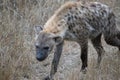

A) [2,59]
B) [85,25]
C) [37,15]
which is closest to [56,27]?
[85,25]

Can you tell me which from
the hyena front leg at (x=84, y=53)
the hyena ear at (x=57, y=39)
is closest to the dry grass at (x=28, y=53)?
the hyena front leg at (x=84, y=53)

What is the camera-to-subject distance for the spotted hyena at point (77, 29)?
18.4 ft

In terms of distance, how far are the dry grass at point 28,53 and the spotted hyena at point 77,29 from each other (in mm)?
→ 259

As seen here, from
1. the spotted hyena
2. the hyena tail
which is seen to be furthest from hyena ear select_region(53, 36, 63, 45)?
the hyena tail

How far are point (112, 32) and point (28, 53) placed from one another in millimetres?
1360

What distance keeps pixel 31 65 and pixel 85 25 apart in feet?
3.66

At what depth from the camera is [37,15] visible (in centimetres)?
777

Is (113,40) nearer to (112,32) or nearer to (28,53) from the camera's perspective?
(112,32)

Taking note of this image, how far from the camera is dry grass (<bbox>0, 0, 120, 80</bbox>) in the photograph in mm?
6008

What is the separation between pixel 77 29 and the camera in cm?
603

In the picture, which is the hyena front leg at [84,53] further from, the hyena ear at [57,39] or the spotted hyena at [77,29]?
the hyena ear at [57,39]

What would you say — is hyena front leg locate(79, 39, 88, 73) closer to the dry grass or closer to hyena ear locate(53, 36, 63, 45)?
the dry grass

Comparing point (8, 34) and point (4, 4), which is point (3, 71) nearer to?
point (8, 34)

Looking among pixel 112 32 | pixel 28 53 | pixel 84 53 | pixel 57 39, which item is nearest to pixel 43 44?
pixel 57 39
